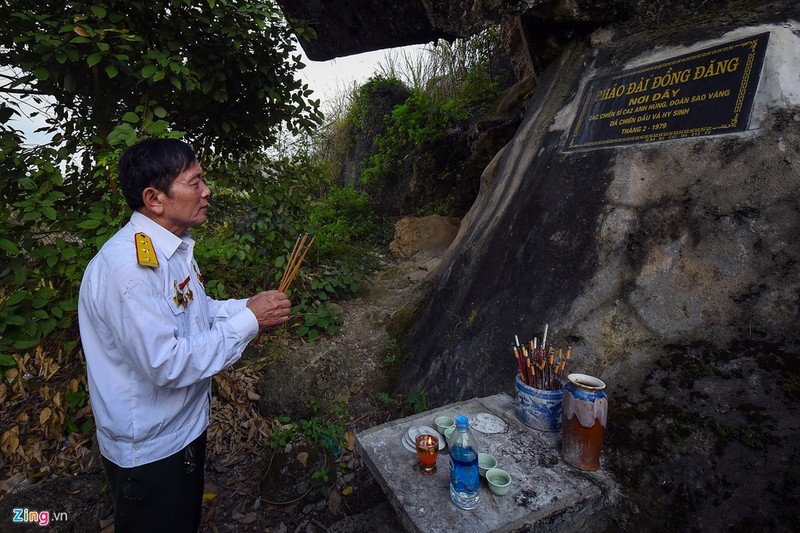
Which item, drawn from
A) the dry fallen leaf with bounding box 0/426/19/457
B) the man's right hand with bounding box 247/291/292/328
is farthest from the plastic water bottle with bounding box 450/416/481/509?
the dry fallen leaf with bounding box 0/426/19/457

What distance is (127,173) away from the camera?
5.82 ft

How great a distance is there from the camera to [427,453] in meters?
1.81

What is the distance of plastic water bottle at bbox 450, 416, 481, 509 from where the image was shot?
160 cm

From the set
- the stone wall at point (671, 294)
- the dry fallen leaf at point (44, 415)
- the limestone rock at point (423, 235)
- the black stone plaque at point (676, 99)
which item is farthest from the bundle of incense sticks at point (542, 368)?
the limestone rock at point (423, 235)

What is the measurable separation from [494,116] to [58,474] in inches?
290

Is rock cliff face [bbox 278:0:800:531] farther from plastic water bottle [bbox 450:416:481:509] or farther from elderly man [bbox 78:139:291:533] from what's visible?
elderly man [bbox 78:139:291:533]

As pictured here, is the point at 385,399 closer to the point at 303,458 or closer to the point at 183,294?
the point at 303,458

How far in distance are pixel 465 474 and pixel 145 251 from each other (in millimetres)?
1632

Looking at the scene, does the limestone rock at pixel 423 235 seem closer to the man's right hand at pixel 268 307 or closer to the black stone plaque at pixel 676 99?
the black stone plaque at pixel 676 99

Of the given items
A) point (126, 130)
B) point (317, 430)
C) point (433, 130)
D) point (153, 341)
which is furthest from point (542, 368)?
point (433, 130)

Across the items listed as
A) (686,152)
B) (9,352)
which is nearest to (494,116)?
(686,152)

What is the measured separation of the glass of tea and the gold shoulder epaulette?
1412 millimetres

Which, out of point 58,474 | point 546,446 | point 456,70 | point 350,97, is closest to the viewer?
point 546,446

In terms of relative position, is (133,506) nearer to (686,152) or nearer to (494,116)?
(686,152)
